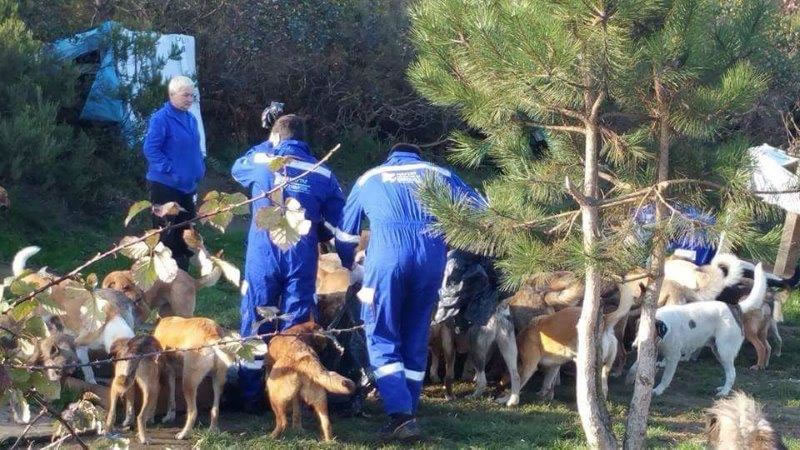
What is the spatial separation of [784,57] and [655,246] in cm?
357

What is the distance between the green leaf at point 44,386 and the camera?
328 centimetres

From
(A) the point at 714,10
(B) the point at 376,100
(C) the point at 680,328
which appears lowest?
(C) the point at 680,328

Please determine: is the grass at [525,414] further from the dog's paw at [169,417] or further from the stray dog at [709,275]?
the stray dog at [709,275]

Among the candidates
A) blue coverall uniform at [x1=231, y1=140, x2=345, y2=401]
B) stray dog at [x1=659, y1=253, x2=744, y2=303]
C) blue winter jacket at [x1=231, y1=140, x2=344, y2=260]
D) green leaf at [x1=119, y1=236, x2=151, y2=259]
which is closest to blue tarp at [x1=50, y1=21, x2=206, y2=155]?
stray dog at [x1=659, y1=253, x2=744, y2=303]

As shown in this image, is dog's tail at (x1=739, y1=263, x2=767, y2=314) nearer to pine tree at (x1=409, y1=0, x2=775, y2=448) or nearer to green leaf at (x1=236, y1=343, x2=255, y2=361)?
pine tree at (x1=409, y1=0, x2=775, y2=448)

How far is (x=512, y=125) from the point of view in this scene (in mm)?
6359

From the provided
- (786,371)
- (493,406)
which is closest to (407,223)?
(493,406)

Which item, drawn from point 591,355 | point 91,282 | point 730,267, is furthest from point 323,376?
point 730,267

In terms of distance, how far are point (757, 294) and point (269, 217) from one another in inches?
307

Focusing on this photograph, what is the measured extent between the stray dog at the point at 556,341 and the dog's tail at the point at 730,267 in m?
1.67

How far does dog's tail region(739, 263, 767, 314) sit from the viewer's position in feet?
33.5

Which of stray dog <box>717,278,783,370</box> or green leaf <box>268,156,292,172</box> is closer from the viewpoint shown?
green leaf <box>268,156,292,172</box>

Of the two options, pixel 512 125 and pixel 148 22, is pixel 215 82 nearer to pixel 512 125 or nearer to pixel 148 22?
pixel 148 22

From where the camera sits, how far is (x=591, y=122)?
6117 millimetres
